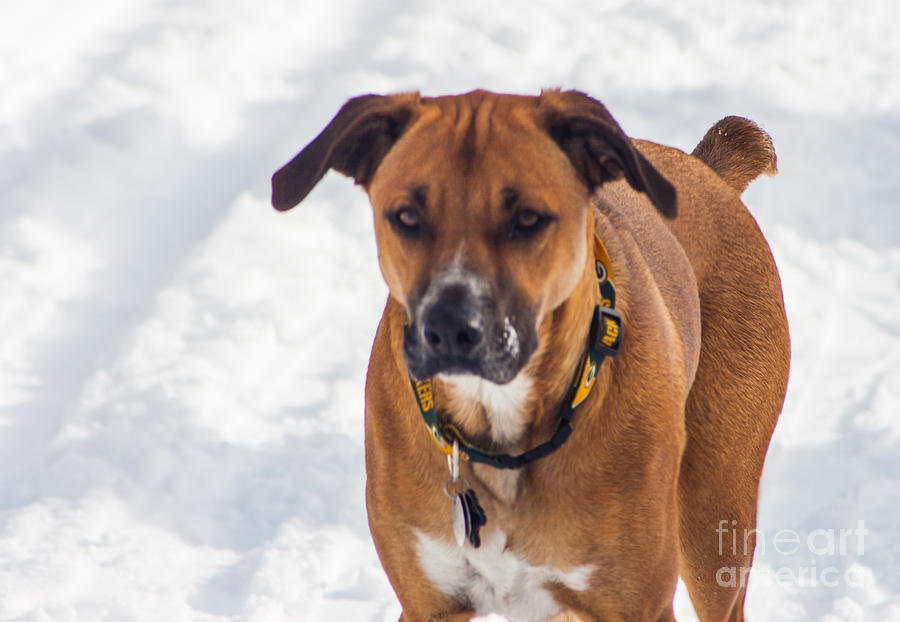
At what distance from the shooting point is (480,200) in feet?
8.64

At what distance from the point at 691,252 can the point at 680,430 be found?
0.88 m

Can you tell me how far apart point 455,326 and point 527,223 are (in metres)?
0.37

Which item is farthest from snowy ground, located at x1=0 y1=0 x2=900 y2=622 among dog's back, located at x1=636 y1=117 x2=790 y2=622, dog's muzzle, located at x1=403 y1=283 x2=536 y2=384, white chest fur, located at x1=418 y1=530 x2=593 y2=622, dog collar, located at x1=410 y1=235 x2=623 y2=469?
dog's muzzle, located at x1=403 y1=283 x2=536 y2=384

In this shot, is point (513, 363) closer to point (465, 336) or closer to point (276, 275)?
point (465, 336)

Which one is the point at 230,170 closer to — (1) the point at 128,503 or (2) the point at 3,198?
(2) the point at 3,198

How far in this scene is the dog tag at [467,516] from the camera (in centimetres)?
289

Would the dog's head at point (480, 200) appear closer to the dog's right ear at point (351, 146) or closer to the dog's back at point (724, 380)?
the dog's right ear at point (351, 146)

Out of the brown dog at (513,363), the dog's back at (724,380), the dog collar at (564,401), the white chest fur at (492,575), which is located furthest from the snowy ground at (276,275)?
the dog collar at (564,401)

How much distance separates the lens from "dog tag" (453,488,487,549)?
9.48 ft

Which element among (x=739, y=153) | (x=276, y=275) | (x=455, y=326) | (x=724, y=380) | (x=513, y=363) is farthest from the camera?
(x=276, y=275)

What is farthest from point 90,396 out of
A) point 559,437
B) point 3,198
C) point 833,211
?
point 833,211

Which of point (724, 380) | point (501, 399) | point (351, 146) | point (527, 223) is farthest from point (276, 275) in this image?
point (527, 223)

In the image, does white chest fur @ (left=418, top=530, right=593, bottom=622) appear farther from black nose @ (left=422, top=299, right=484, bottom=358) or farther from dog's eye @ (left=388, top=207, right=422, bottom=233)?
dog's eye @ (left=388, top=207, right=422, bottom=233)

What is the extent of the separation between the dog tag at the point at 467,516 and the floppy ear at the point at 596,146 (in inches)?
35.2
